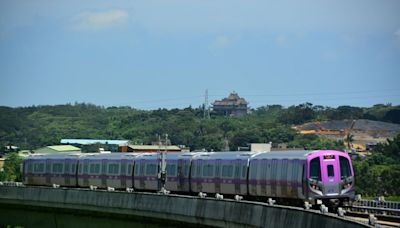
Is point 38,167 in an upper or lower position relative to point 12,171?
upper

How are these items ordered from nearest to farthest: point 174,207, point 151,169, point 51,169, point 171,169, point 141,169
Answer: point 174,207
point 171,169
point 151,169
point 141,169
point 51,169

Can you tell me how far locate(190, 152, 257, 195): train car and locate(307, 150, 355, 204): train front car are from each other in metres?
6.14

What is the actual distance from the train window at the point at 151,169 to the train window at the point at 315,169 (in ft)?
56.6

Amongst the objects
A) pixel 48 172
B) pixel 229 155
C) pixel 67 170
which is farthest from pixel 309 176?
pixel 48 172

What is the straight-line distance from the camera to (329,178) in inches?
1587

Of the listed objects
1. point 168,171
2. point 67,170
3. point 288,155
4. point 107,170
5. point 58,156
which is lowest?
point 67,170

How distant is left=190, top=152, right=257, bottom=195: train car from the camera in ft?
152

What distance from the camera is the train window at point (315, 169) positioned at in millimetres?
40125

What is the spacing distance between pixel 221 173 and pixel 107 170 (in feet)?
49.7

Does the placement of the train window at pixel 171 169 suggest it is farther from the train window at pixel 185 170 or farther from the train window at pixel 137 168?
the train window at pixel 137 168

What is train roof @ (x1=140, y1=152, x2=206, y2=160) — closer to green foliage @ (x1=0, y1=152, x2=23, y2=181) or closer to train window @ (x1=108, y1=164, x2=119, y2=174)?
train window @ (x1=108, y1=164, x2=119, y2=174)

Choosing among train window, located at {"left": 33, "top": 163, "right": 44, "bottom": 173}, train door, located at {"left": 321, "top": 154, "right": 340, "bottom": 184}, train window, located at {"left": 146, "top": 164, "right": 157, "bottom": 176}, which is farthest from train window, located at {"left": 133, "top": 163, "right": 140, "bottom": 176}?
train door, located at {"left": 321, "top": 154, "right": 340, "bottom": 184}

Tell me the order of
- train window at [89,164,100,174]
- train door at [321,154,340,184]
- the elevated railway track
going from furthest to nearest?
1. train window at [89,164,100,174]
2. train door at [321,154,340,184]
3. the elevated railway track

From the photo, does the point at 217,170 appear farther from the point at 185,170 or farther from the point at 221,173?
the point at 185,170
